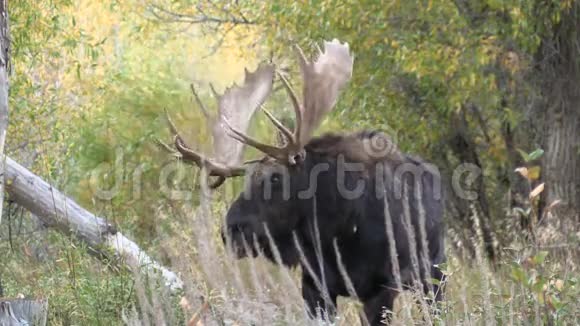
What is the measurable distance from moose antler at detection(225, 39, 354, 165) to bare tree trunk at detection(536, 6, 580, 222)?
442cm

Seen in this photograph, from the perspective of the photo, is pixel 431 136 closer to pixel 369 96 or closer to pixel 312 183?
pixel 369 96

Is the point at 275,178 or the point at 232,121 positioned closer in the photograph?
the point at 275,178

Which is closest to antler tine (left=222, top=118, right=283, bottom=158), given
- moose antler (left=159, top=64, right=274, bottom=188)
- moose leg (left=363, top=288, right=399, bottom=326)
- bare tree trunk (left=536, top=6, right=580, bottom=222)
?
moose antler (left=159, top=64, right=274, bottom=188)

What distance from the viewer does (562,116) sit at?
12.7 metres

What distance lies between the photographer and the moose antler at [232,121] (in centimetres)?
852

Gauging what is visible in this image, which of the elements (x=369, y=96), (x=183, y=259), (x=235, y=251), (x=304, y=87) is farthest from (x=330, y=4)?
(x=183, y=259)

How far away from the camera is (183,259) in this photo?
5449 millimetres

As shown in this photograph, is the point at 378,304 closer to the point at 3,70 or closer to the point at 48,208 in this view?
the point at 48,208

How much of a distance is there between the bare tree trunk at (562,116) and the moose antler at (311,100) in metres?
4.42

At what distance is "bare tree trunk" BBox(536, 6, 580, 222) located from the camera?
12516 mm

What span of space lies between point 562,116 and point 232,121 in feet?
16.4

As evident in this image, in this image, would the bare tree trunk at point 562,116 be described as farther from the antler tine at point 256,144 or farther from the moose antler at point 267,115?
the antler tine at point 256,144

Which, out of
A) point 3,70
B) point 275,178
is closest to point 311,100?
point 275,178

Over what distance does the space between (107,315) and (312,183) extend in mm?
1753
